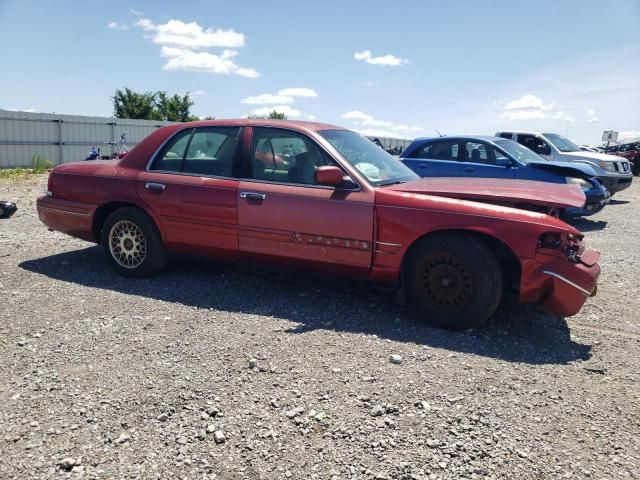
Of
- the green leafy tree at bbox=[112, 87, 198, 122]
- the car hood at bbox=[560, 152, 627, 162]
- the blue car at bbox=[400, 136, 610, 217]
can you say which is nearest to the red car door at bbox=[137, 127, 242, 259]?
the blue car at bbox=[400, 136, 610, 217]

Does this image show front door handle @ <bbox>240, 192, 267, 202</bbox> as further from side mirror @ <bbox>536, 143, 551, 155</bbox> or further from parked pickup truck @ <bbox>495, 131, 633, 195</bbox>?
side mirror @ <bbox>536, 143, 551, 155</bbox>

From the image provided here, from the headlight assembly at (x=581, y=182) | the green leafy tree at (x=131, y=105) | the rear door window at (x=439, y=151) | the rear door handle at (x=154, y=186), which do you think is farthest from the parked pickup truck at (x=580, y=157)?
the green leafy tree at (x=131, y=105)

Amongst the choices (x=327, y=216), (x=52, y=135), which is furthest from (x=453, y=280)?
(x=52, y=135)

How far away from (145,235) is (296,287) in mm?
1549

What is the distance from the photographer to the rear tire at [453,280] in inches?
156

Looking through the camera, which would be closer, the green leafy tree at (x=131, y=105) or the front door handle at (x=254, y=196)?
the front door handle at (x=254, y=196)

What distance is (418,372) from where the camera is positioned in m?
3.38

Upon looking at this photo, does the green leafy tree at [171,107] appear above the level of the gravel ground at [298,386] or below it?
above

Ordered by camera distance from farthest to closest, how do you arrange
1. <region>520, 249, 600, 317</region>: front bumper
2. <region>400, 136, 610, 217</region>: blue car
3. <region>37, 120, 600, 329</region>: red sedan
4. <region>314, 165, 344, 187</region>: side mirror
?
<region>400, 136, 610, 217</region>: blue car
<region>314, 165, 344, 187</region>: side mirror
<region>37, 120, 600, 329</region>: red sedan
<region>520, 249, 600, 317</region>: front bumper

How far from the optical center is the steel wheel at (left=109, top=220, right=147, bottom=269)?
5.20m

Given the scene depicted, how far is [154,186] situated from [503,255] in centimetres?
320

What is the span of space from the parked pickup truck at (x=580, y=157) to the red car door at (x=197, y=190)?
32.9ft

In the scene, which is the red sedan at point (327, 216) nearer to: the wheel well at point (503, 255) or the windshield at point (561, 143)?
the wheel well at point (503, 255)

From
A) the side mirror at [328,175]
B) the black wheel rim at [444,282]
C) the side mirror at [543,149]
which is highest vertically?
the side mirror at [543,149]
